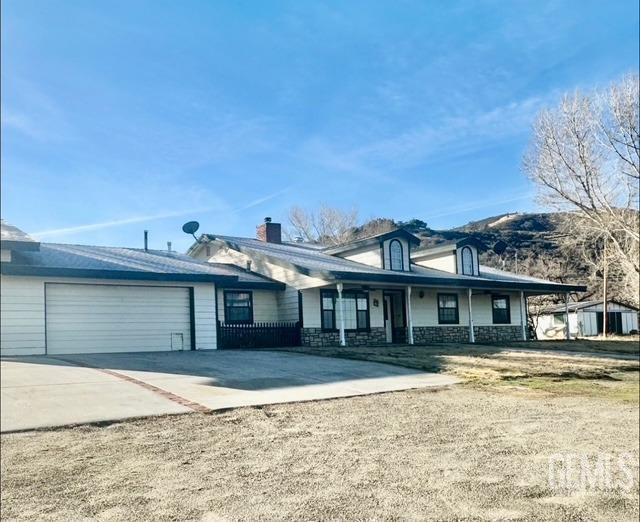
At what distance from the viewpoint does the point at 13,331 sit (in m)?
1.43

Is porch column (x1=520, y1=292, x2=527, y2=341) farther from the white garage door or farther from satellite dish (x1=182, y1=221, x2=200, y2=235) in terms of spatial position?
the white garage door

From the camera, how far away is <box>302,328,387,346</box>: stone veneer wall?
16797 millimetres

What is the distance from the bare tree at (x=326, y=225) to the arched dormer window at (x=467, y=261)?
18.4 ft

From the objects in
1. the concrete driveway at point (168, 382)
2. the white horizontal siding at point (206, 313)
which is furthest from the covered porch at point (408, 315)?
the concrete driveway at point (168, 382)

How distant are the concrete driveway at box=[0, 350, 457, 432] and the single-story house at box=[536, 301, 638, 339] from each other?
1003 inches

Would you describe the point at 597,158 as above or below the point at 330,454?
above

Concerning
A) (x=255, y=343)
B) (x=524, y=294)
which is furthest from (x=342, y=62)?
(x=524, y=294)

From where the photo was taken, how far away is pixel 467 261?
858 inches

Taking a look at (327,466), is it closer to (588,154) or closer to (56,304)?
(56,304)

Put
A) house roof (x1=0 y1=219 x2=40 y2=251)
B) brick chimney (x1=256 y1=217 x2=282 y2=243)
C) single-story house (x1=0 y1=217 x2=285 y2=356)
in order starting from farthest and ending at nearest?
brick chimney (x1=256 y1=217 x2=282 y2=243) → single-story house (x1=0 y1=217 x2=285 y2=356) → house roof (x1=0 y1=219 x2=40 y2=251)

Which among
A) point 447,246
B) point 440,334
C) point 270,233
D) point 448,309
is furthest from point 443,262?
point 270,233

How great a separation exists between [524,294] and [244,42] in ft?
76.5

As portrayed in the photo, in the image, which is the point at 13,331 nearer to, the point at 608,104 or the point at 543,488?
the point at 543,488

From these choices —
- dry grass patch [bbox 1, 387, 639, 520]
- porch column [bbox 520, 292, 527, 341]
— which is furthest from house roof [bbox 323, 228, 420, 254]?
dry grass patch [bbox 1, 387, 639, 520]
